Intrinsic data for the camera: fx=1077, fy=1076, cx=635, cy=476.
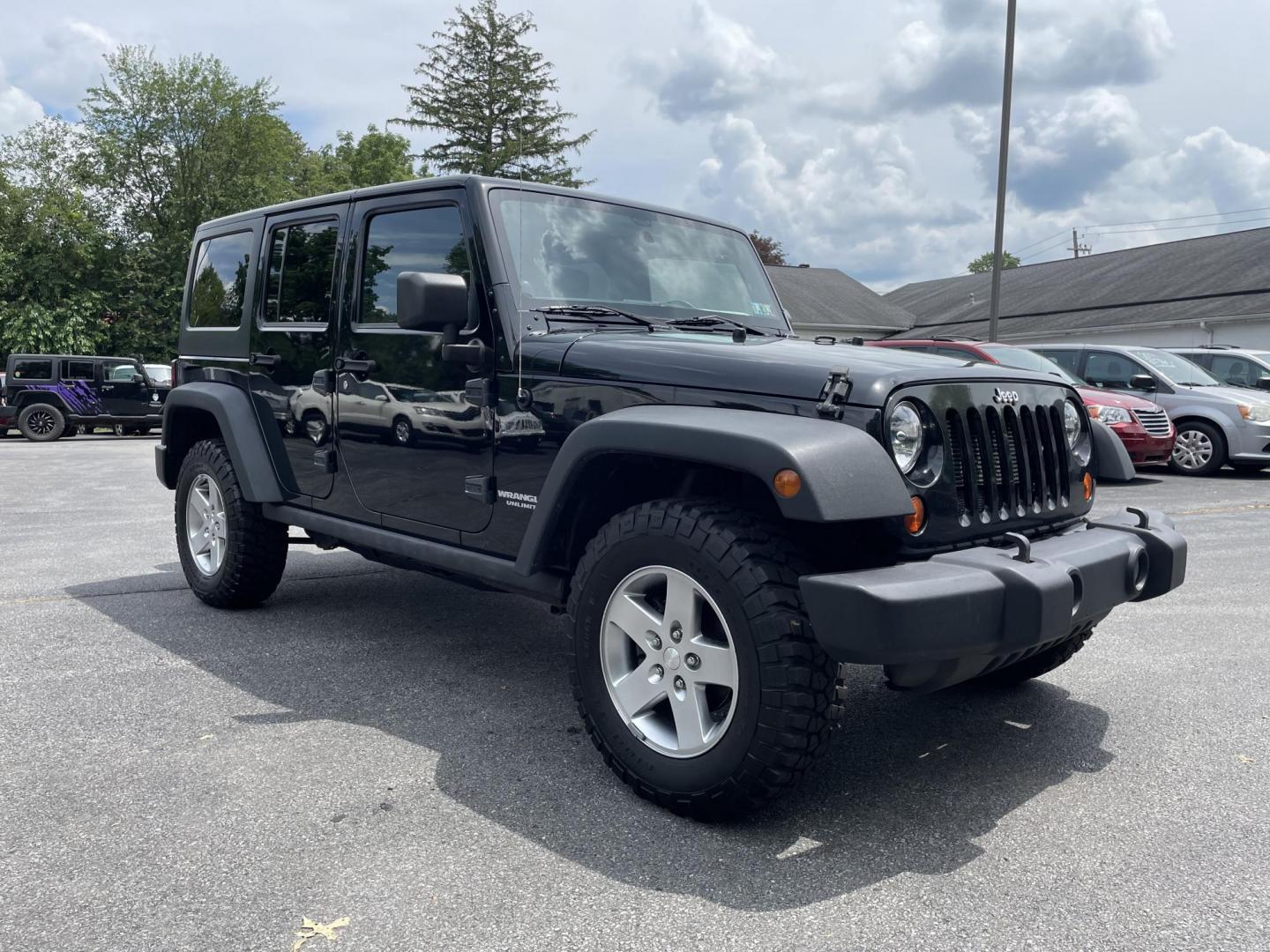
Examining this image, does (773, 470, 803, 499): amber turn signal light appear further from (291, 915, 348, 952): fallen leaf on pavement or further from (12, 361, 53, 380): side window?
(12, 361, 53, 380): side window

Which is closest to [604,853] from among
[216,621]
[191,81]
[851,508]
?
[851,508]

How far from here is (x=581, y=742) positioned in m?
3.80

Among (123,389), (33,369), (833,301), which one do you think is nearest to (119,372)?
(123,389)

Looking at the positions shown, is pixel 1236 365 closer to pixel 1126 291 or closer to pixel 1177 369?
pixel 1177 369

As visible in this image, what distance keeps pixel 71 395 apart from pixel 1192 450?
20939mm

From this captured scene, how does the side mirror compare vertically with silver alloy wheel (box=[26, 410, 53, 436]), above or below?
above

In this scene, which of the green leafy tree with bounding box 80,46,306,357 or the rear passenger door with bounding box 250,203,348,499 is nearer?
the rear passenger door with bounding box 250,203,348,499

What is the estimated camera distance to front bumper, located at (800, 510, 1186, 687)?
2.71m

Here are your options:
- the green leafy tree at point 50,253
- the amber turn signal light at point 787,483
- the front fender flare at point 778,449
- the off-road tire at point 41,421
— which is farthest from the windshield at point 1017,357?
the green leafy tree at point 50,253

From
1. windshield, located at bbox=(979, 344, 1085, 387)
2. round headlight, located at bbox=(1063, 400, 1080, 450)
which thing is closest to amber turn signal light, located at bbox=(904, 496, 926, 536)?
round headlight, located at bbox=(1063, 400, 1080, 450)

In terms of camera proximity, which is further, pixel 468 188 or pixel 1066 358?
pixel 1066 358

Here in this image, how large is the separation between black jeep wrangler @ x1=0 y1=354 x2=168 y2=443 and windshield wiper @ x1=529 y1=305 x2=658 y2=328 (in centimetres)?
2109

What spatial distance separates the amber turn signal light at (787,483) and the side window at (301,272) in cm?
268

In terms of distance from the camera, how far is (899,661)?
274 cm
